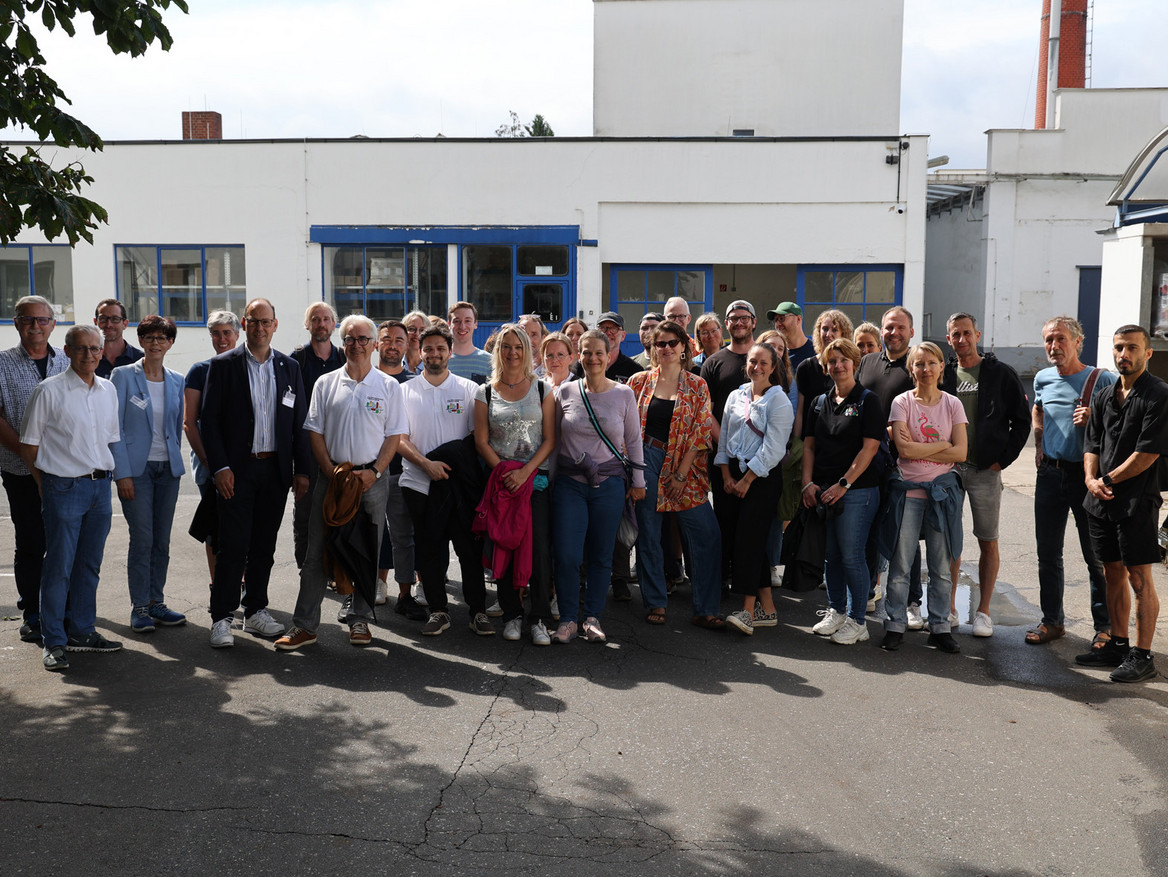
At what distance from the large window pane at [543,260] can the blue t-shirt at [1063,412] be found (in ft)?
58.1

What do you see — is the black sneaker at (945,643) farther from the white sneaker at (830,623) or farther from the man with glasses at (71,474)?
the man with glasses at (71,474)

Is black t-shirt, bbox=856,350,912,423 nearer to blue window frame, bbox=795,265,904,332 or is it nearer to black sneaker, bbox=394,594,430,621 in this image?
black sneaker, bbox=394,594,430,621

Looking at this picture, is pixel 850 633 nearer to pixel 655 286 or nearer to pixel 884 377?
pixel 884 377

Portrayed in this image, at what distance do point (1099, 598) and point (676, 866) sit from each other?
3732 millimetres

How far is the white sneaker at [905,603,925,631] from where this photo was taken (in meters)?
6.62

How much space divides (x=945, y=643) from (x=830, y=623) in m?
0.68

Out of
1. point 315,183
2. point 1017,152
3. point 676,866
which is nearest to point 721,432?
point 676,866

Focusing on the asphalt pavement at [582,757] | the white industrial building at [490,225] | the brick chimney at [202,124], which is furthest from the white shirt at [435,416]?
the brick chimney at [202,124]

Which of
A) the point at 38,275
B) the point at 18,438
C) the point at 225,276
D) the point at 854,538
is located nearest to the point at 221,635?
the point at 18,438

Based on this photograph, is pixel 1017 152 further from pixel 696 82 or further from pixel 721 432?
pixel 721 432

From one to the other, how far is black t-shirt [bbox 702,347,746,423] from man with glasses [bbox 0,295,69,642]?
4086 mm

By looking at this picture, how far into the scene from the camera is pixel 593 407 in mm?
6297

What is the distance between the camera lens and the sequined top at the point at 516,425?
6316 mm

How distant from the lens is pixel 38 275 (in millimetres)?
24797
